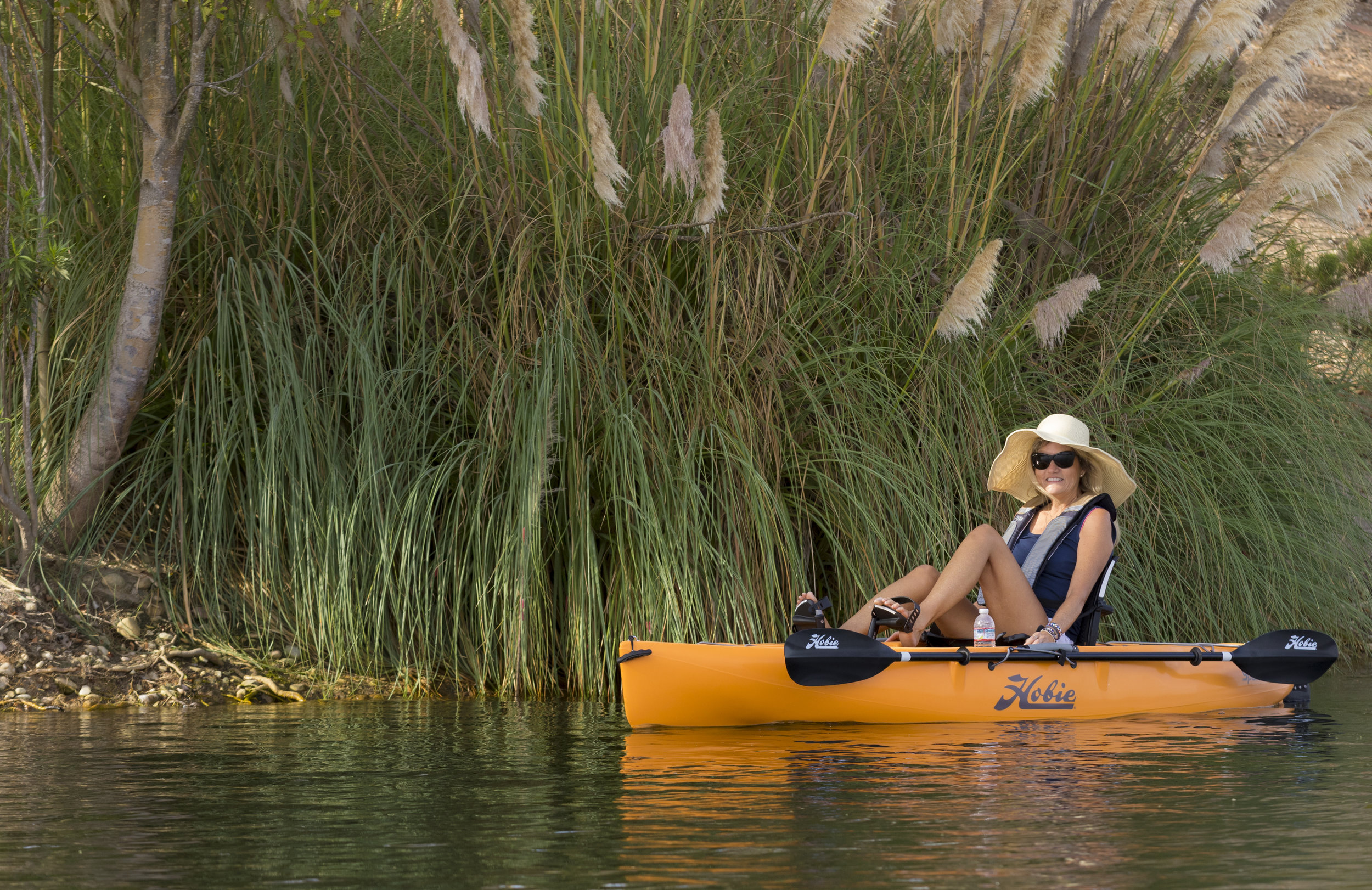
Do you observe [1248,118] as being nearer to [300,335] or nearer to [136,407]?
[300,335]

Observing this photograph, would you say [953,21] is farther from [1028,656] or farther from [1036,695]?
[1036,695]

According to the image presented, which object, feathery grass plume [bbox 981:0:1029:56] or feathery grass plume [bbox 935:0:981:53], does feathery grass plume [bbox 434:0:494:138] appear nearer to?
feathery grass plume [bbox 935:0:981:53]

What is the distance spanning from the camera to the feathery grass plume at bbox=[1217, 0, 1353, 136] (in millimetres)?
7066

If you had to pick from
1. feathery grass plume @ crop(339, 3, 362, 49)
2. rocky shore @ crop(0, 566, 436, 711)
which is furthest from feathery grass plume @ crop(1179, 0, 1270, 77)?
rocky shore @ crop(0, 566, 436, 711)

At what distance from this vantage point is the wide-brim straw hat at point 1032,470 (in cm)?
619

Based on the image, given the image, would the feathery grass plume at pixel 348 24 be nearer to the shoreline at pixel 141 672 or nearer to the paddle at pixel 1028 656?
the shoreline at pixel 141 672

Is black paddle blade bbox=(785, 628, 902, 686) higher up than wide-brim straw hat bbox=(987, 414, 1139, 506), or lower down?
lower down

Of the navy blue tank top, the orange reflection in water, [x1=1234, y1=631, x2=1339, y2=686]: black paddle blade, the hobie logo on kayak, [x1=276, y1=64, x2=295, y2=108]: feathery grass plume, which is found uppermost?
[x1=276, y1=64, x2=295, y2=108]: feathery grass plume

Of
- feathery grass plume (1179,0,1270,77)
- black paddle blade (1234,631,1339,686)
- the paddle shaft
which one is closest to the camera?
the paddle shaft

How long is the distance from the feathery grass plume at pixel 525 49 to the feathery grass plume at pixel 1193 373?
3.35 m

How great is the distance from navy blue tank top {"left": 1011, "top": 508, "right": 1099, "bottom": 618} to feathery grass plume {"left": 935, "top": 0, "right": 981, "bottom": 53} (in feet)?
7.93

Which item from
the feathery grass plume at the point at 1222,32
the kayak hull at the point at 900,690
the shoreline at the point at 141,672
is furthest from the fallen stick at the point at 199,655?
the feathery grass plume at the point at 1222,32

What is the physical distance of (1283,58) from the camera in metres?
7.20

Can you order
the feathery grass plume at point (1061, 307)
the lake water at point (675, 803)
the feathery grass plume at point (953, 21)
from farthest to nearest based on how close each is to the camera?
1. the feathery grass plume at point (953, 21)
2. the feathery grass plume at point (1061, 307)
3. the lake water at point (675, 803)
